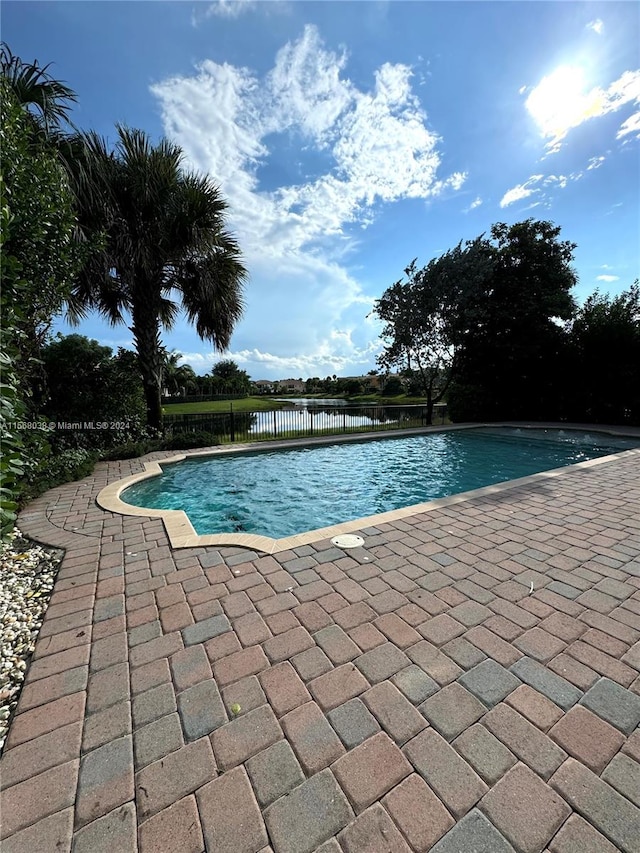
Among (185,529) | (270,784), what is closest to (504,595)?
(270,784)

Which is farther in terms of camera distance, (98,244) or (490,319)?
(490,319)

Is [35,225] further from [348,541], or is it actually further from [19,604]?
[348,541]

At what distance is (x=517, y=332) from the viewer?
14180 mm

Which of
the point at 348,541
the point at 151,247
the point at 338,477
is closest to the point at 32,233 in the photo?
the point at 151,247

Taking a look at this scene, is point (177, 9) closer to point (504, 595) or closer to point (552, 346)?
point (504, 595)

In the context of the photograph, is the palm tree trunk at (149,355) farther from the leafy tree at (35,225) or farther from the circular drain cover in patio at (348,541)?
the circular drain cover in patio at (348,541)

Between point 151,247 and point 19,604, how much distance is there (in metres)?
7.74

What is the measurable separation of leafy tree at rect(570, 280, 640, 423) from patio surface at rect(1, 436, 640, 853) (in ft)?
42.9

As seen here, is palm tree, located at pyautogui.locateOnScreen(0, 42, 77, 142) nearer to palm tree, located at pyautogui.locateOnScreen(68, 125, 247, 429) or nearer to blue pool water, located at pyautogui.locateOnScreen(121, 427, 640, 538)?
palm tree, located at pyautogui.locateOnScreen(68, 125, 247, 429)

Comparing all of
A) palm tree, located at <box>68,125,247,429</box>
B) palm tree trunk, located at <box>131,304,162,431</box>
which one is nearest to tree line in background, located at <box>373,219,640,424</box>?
palm tree, located at <box>68,125,247,429</box>

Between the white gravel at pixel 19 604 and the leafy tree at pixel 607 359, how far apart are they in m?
16.6

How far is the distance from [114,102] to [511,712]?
10480mm

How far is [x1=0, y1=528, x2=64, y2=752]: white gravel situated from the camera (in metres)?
1.71

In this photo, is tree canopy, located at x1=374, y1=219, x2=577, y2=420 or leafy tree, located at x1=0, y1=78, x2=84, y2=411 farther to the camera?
tree canopy, located at x1=374, y1=219, x2=577, y2=420
